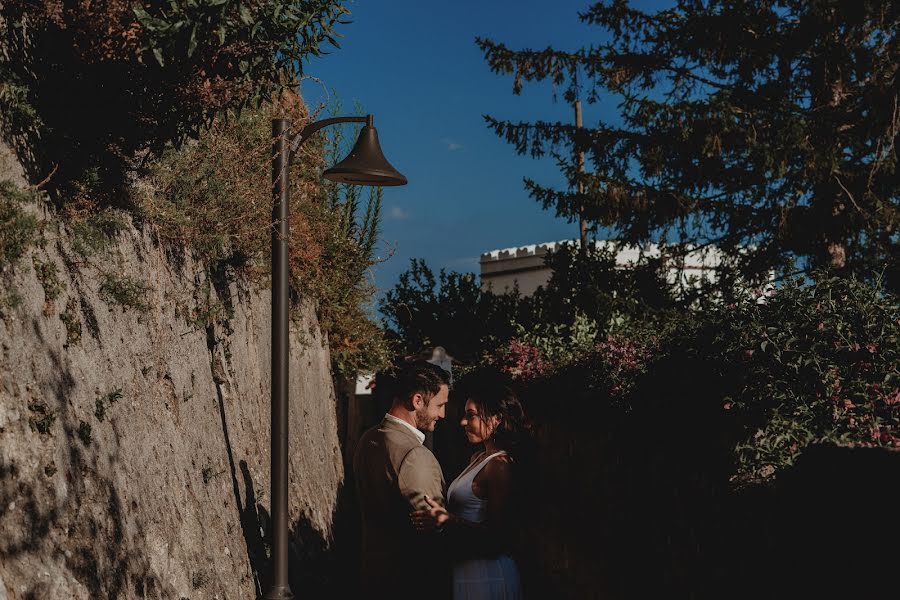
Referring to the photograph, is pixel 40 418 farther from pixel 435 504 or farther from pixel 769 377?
pixel 769 377

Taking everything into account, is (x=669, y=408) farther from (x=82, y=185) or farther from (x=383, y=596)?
(x=82, y=185)

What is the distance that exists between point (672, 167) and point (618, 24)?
321cm

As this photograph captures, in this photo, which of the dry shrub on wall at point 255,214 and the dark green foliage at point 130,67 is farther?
the dry shrub on wall at point 255,214

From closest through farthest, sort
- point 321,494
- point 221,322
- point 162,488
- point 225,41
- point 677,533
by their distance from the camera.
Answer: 1. point 225,41
2. point 162,488
3. point 677,533
4. point 221,322
5. point 321,494

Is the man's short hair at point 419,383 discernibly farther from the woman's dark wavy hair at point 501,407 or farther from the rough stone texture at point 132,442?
the rough stone texture at point 132,442

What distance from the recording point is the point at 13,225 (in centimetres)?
454

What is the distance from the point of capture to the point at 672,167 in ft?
49.1

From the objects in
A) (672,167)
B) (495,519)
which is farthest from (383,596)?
(672,167)

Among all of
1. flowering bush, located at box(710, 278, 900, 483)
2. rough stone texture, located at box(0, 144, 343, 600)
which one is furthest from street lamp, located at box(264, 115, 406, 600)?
flowering bush, located at box(710, 278, 900, 483)

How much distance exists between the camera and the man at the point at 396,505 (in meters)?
4.70

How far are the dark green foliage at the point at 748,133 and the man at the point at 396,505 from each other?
9126 millimetres

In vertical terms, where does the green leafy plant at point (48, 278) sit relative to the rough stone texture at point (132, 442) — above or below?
above

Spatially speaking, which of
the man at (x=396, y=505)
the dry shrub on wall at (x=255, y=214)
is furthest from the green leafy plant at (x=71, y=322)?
the man at (x=396, y=505)

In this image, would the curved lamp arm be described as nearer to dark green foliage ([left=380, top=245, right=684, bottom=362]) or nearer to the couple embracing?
the couple embracing
